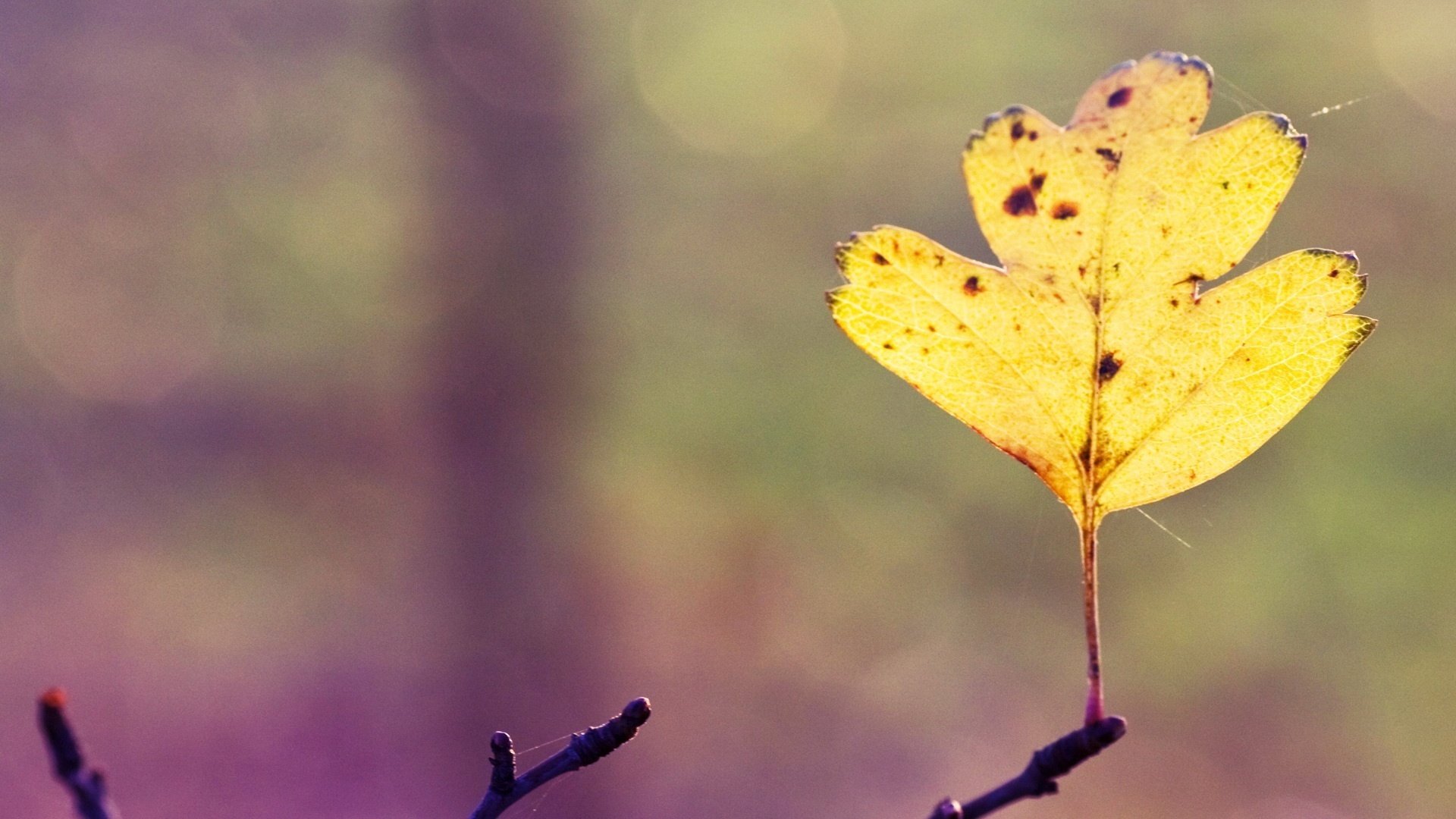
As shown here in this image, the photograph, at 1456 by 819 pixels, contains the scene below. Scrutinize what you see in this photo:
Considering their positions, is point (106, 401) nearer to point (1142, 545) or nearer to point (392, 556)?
A: point (392, 556)

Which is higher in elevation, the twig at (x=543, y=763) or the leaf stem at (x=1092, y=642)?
the twig at (x=543, y=763)

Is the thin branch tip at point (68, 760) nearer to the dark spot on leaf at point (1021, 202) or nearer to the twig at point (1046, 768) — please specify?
the twig at point (1046, 768)

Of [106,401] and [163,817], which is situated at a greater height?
[106,401]

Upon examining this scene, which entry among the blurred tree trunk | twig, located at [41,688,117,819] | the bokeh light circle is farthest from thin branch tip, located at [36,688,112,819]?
the bokeh light circle

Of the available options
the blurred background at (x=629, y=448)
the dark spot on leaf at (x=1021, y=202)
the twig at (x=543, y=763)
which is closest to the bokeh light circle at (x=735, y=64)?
the blurred background at (x=629, y=448)

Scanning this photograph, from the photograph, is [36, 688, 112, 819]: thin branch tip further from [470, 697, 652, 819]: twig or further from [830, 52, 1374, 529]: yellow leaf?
[830, 52, 1374, 529]: yellow leaf

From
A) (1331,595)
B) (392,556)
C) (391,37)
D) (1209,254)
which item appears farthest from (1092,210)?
(391,37)

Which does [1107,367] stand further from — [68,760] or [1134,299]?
[68,760]

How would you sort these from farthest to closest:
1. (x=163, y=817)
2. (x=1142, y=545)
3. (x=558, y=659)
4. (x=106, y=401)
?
(x=106, y=401)
(x=1142, y=545)
(x=558, y=659)
(x=163, y=817)
